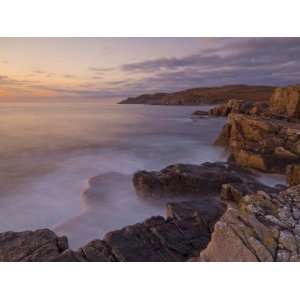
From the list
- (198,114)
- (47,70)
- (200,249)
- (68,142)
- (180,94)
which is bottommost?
(200,249)

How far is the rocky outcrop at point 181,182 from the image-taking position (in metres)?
3.75

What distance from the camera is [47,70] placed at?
12.4 feet

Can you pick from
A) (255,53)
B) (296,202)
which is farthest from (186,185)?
(255,53)

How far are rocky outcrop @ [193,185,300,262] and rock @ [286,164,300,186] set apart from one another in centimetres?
136

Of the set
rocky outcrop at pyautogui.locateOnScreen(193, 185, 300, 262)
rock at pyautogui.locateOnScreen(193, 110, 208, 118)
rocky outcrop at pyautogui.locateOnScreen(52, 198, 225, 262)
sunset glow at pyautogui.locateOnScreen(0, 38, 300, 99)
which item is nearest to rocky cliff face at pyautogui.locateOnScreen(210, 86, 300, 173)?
rock at pyautogui.locateOnScreen(193, 110, 208, 118)

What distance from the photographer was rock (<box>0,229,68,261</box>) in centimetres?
245

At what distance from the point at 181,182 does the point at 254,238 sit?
5.31 feet

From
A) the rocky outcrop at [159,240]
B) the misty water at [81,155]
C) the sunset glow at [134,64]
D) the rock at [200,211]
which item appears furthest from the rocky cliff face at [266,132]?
the rocky outcrop at [159,240]

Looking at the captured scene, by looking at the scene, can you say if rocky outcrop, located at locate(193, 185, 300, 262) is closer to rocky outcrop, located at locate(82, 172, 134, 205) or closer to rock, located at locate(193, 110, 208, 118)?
rocky outcrop, located at locate(82, 172, 134, 205)

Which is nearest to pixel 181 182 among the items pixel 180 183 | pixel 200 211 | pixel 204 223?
pixel 180 183

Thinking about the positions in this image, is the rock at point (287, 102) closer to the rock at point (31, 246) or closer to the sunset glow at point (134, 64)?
the sunset glow at point (134, 64)

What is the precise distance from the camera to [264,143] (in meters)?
4.58

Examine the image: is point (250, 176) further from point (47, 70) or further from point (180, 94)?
point (47, 70)
